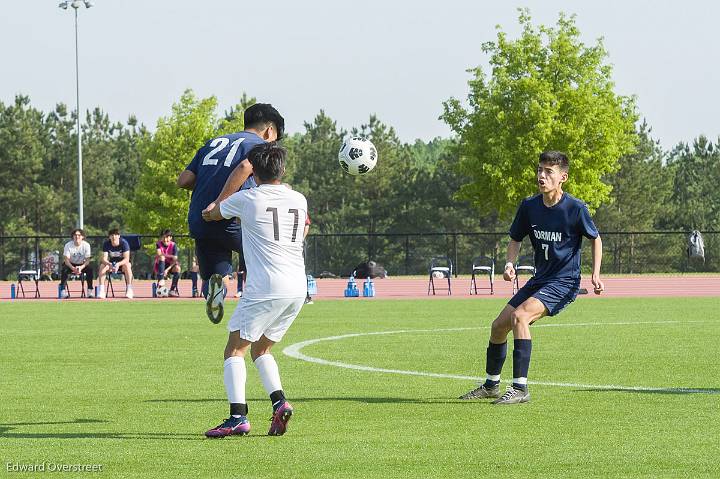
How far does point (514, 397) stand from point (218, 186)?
9.10 feet

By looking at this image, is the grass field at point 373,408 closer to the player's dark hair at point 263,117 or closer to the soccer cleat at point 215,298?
the soccer cleat at point 215,298

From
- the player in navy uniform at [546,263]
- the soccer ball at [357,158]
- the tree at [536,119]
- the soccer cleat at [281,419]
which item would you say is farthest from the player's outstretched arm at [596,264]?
the tree at [536,119]

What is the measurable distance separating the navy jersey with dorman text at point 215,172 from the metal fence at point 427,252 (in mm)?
50762

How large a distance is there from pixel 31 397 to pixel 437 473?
15.8ft

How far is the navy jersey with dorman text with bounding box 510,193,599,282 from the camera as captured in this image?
10383 millimetres

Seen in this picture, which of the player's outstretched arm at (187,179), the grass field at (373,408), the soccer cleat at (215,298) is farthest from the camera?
the player's outstretched arm at (187,179)

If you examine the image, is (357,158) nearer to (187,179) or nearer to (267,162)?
(187,179)

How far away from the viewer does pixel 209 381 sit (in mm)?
11852

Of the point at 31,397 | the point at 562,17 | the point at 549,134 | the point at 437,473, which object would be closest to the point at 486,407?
the point at 437,473

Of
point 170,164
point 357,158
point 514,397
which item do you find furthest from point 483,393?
point 170,164

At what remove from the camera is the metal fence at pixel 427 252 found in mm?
64562

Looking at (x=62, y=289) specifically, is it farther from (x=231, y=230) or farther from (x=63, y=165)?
(x=63, y=165)

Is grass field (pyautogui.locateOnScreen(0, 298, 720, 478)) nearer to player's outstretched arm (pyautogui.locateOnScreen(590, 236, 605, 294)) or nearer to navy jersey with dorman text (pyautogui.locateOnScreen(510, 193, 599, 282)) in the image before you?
player's outstretched arm (pyautogui.locateOnScreen(590, 236, 605, 294))

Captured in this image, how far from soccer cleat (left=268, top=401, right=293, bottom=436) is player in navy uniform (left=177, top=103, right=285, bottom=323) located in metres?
1.17
